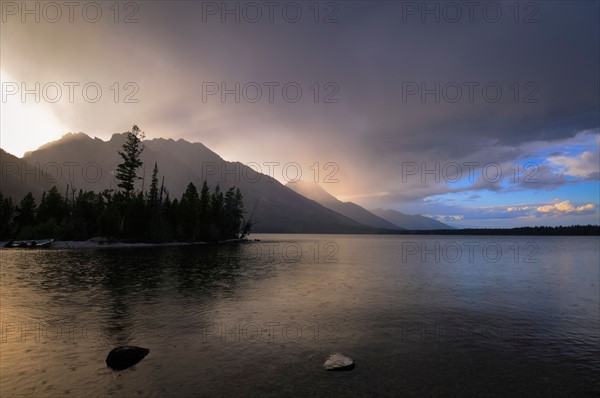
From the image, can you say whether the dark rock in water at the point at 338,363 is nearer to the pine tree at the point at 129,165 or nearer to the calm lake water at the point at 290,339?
the calm lake water at the point at 290,339

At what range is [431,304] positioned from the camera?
36094 mm

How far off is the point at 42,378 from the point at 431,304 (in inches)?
1294

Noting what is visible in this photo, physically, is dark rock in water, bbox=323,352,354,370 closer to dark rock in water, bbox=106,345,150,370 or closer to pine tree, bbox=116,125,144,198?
dark rock in water, bbox=106,345,150,370

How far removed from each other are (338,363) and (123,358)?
11.2 meters

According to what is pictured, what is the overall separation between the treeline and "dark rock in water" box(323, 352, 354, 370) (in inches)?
4905

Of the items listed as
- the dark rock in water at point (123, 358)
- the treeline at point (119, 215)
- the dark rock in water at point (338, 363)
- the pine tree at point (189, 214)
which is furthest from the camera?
the pine tree at point (189, 214)

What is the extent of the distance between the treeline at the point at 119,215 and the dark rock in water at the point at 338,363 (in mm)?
124581

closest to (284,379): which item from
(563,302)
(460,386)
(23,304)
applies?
(460,386)

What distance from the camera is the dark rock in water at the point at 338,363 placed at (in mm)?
17984

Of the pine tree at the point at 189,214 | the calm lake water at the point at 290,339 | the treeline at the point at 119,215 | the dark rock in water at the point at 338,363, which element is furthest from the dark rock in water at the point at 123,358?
the pine tree at the point at 189,214

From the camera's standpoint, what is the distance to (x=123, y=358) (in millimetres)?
17688

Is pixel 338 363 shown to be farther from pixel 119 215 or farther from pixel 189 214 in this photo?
pixel 189 214

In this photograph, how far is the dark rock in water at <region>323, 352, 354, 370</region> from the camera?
708 inches

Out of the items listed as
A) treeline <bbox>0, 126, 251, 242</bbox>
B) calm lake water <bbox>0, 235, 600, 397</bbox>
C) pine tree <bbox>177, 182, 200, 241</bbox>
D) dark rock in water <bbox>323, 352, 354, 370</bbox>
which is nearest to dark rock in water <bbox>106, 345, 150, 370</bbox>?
calm lake water <bbox>0, 235, 600, 397</bbox>
